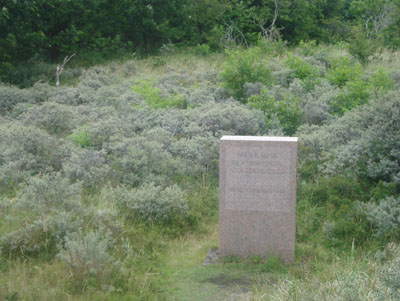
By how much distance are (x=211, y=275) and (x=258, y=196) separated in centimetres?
110

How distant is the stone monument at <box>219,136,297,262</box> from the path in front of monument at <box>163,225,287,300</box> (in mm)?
245

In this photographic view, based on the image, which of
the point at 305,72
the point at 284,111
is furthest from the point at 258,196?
the point at 305,72

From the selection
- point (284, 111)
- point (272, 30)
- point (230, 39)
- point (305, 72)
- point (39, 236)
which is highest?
point (39, 236)

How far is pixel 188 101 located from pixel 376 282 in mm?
9748

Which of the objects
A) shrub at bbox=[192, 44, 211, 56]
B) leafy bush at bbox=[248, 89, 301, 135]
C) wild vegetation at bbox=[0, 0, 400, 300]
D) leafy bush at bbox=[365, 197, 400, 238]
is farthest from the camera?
shrub at bbox=[192, 44, 211, 56]

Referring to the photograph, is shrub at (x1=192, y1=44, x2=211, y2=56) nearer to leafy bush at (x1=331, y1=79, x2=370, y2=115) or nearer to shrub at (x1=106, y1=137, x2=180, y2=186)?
leafy bush at (x1=331, y1=79, x2=370, y2=115)

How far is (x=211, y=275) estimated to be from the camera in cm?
580

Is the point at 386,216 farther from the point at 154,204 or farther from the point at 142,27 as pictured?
the point at 142,27

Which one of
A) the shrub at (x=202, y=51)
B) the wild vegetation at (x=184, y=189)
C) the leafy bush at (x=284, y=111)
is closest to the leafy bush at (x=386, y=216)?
the wild vegetation at (x=184, y=189)

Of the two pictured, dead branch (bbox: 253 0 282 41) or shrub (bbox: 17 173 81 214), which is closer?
shrub (bbox: 17 173 81 214)

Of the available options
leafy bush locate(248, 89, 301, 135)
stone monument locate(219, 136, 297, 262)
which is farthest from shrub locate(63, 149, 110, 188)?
leafy bush locate(248, 89, 301, 135)

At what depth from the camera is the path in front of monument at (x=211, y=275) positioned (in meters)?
5.30

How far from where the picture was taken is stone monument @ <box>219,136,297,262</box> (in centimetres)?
609

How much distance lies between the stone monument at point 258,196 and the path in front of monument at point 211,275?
0.25m
